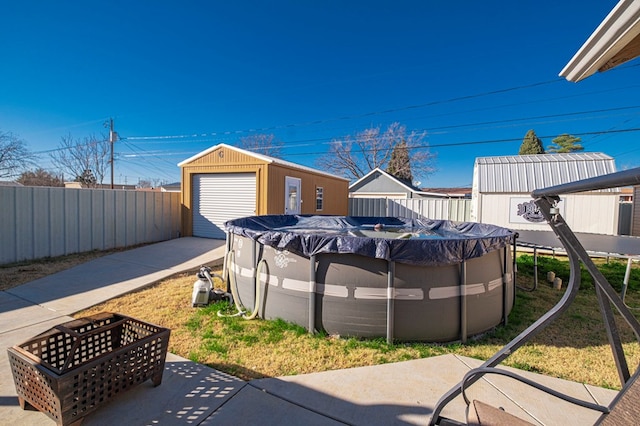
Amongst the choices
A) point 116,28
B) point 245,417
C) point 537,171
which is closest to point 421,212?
point 537,171

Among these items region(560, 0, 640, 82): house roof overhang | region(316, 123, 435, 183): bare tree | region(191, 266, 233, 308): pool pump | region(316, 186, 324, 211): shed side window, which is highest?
region(316, 123, 435, 183): bare tree

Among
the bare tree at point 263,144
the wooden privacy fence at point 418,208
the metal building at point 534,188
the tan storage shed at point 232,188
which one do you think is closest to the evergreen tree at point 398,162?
the bare tree at point 263,144

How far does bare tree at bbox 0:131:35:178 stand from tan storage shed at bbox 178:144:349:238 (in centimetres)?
1719

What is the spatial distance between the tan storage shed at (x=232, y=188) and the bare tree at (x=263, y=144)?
55.5 ft

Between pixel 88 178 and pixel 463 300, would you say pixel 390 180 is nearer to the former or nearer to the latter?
pixel 463 300

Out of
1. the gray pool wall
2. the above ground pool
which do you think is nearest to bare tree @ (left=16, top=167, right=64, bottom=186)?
the above ground pool

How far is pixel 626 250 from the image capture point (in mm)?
5152

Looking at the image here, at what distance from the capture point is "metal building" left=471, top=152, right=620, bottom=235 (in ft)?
30.1

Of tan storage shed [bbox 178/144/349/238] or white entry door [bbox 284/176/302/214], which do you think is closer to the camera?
tan storage shed [bbox 178/144/349/238]

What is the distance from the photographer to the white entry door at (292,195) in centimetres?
1001

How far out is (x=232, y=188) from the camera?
31.8 feet

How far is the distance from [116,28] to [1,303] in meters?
9.79

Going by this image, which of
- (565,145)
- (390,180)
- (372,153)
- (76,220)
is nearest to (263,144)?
(372,153)

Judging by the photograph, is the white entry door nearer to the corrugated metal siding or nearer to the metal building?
the metal building
